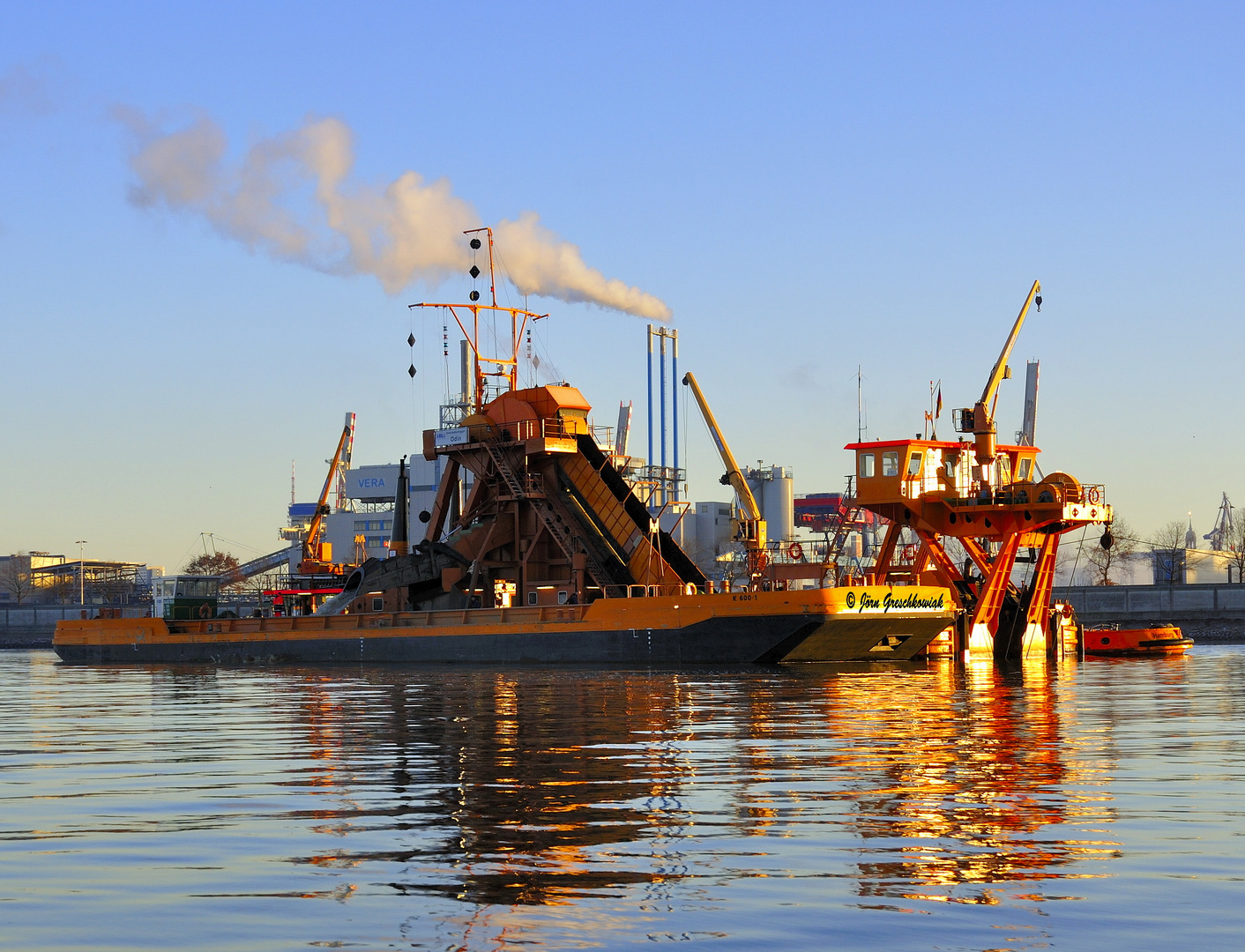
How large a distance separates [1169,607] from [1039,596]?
48.3 metres

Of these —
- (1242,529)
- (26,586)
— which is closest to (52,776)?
(1242,529)

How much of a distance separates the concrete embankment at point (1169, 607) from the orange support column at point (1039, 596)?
37866 millimetres

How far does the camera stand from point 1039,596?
54094 millimetres

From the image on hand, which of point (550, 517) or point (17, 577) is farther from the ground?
point (550, 517)

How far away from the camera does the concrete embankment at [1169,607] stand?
3556 inches

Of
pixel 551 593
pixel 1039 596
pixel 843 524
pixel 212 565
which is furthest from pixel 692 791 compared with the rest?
pixel 212 565

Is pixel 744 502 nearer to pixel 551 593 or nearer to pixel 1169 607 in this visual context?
pixel 551 593

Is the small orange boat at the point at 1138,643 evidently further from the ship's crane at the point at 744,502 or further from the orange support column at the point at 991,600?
the ship's crane at the point at 744,502

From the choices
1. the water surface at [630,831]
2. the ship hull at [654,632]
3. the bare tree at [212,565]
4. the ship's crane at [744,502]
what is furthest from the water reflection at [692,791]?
the bare tree at [212,565]

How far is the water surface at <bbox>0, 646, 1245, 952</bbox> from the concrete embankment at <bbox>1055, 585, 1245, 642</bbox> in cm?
7074

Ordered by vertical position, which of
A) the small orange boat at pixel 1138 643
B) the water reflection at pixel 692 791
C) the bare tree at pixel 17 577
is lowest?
the small orange boat at pixel 1138 643

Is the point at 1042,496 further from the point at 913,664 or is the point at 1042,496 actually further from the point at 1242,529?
the point at 1242,529

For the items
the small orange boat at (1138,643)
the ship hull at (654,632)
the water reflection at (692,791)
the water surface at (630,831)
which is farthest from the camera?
the small orange boat at (1138,643)

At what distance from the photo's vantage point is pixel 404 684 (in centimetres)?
3688
